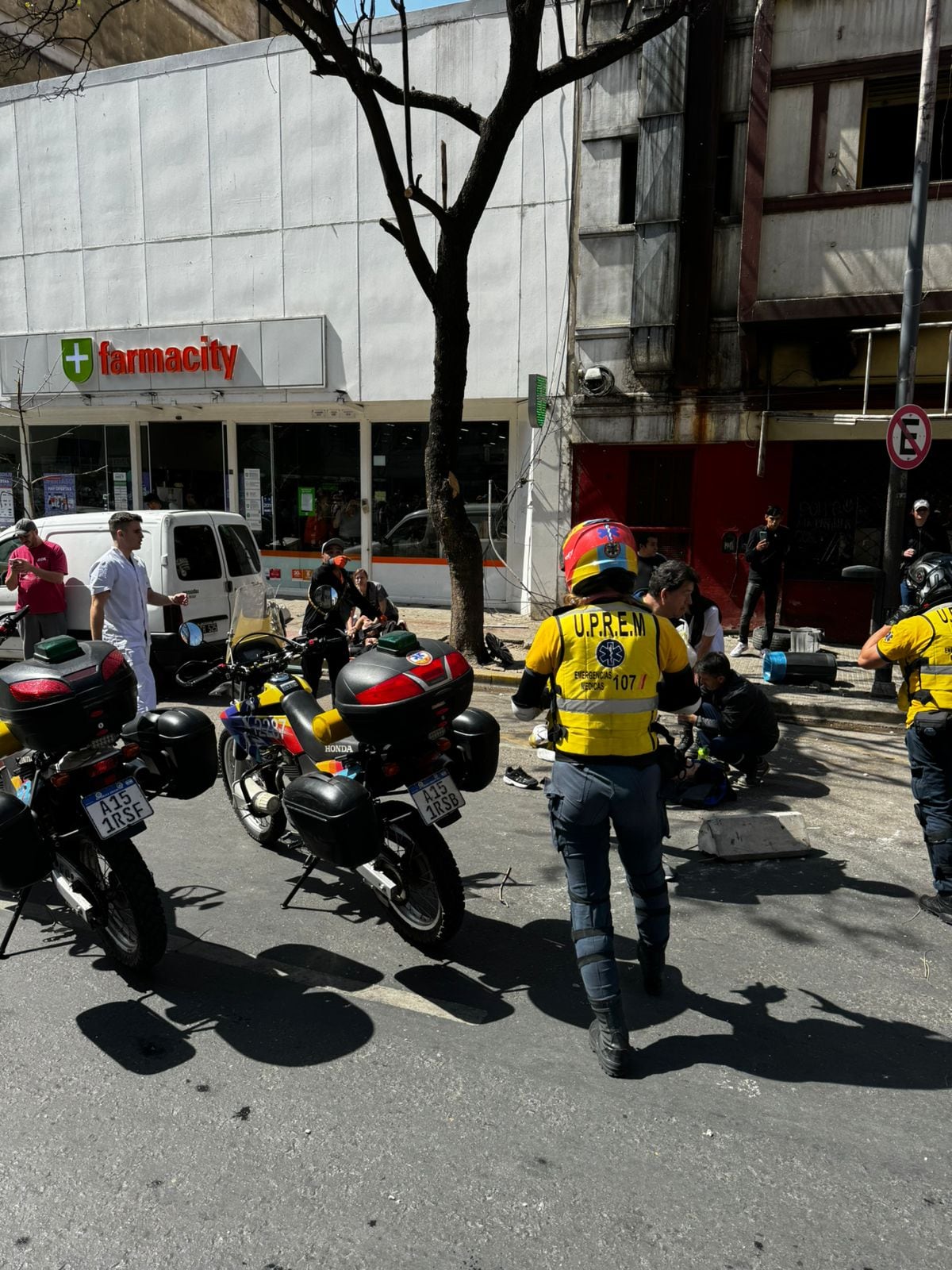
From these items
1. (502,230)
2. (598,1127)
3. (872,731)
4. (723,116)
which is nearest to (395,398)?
(502,230)

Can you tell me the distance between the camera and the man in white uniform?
625 cm

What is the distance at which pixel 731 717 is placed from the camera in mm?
6336

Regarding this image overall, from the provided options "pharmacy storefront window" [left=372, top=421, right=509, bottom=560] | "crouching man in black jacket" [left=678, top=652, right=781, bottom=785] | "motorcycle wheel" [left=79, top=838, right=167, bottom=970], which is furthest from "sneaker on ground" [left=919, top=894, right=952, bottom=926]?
"pharmacy storefront window" [left=372, top=421, right=509, bottom=560]

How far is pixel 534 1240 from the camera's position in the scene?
8.20ft

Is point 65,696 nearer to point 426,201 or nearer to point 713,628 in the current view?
point 713,628

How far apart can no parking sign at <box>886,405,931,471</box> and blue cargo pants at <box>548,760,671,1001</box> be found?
6.92 meters

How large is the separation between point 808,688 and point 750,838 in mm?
4859

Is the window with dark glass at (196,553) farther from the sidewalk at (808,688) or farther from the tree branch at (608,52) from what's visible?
the tree branch at (608,52)

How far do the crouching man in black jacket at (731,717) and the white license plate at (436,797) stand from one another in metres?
2.75

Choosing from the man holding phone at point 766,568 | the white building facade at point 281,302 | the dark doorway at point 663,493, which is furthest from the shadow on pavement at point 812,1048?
the white building facade at point 281,302

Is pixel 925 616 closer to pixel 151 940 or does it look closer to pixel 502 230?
pixel 151 940

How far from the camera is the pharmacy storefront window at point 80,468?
57.5 ft

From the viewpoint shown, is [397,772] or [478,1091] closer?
[478,1091]

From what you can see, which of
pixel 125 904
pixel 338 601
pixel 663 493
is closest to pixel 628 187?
pixel 663 493
